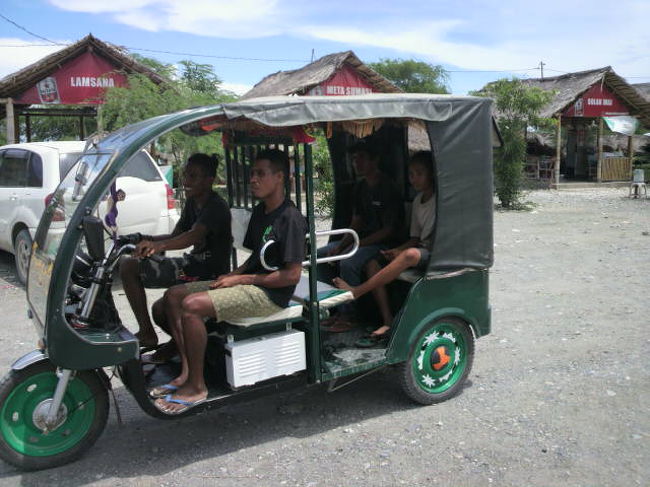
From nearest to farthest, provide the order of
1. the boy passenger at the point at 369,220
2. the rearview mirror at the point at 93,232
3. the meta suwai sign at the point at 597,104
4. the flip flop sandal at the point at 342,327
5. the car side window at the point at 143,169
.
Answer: the rearview mirror at the point at 93,232
the flip flop sandal at the point at 342,327
the boy passenger at the point at 369,220
the car side window at the point at 143,169
the meta suwai sign at the point at 597,104

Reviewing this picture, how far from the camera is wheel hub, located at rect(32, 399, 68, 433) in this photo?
348 cm

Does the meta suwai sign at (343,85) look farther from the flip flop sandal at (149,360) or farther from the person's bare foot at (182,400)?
the person's bare foot at (182,400)

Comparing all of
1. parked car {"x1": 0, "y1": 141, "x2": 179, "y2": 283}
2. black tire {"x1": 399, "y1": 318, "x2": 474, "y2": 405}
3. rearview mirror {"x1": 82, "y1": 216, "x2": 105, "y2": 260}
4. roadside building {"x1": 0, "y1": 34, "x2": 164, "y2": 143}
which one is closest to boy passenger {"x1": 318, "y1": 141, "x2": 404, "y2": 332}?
black tire {"x1": 399, "y1": 318, "x2": 474, "y2": 405}

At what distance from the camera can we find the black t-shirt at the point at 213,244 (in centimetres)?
439

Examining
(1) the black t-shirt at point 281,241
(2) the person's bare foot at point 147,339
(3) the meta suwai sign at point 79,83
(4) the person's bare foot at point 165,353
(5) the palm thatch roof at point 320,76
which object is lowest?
(4) the person's bare foot at point 165,353

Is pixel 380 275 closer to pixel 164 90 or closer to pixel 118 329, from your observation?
pixel 118 329

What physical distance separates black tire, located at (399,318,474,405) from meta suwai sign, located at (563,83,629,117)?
2104 cm

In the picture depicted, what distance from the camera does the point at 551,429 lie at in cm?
405

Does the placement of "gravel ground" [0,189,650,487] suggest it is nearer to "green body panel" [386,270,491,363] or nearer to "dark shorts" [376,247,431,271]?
"green body panel" [386,270,491,363]

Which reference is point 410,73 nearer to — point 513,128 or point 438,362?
point 513,128

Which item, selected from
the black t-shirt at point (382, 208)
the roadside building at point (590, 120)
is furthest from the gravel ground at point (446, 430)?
the roadside building at point (590, 120)

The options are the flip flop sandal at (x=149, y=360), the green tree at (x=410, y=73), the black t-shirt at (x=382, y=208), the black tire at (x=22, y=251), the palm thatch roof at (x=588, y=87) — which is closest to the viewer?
the flip flop sandal at (x=149, y=360)

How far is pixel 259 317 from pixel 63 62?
12.5 metres

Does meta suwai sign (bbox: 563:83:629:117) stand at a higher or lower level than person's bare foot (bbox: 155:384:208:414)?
higher
